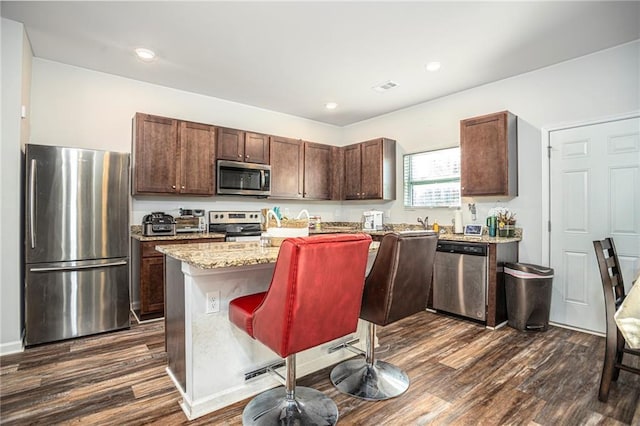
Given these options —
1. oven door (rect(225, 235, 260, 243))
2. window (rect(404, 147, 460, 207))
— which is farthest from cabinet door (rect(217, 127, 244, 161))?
window (rect(404, 147, 460, 207))

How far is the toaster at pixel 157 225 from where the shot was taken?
11.8ft

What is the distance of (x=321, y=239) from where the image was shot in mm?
1492

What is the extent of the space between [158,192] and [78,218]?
2.99 ft

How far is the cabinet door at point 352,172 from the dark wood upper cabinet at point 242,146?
1.46 m

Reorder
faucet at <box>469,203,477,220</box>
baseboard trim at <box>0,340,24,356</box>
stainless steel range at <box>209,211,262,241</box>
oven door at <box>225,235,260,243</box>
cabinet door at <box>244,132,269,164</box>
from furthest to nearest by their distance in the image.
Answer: cabinet door at <box>244,132,269,164</box> < stainless steel range at <box>209,211,262,241</box> < oven door at <box>225,235,260,243</box> < faucet at <box>469,203,477,220</box> < baseboard trim at <box>0,340,24,356</box>

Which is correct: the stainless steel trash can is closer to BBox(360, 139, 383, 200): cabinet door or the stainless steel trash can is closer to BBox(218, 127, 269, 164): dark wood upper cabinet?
BBox(360, 139, 383, 200): cabinet door

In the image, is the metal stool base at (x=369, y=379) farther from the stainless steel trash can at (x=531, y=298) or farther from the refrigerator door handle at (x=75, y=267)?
the refrigerator door handle at (x=75, y=267)

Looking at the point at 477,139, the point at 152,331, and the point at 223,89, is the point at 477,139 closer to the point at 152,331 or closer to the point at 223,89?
the point at 223,89

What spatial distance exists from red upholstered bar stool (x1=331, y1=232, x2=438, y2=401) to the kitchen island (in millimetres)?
605

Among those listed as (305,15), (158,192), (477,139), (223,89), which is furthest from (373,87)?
(158,192)

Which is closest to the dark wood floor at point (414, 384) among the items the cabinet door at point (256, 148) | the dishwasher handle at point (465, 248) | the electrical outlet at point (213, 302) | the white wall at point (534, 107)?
the electrical outlet at point (213, 302)

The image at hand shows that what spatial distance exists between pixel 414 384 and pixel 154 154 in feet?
11.7

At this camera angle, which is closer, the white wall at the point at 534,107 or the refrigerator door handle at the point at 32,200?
the refrigerator door handle at the point at 32,200

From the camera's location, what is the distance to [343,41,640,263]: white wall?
121 inches
